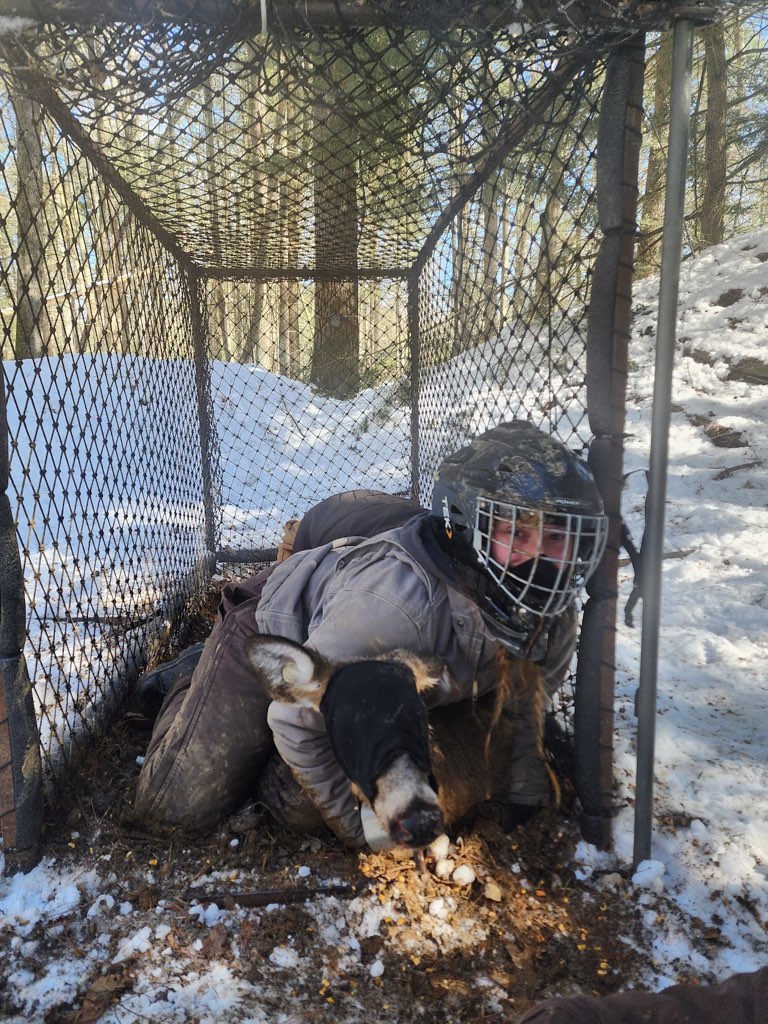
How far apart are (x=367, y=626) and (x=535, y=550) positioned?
1.59 ft

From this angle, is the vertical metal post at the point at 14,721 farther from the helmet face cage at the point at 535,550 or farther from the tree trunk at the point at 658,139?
the tree trunk at the point at 658,139

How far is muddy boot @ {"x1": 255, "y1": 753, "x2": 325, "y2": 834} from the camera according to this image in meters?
2.33

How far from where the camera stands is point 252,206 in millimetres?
3121

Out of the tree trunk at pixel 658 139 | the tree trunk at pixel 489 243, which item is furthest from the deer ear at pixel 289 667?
the tree trunk at pixel 658 139

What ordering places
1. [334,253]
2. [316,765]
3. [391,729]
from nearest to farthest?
1. [391,729]
2. [316,765]
3. [334,253]

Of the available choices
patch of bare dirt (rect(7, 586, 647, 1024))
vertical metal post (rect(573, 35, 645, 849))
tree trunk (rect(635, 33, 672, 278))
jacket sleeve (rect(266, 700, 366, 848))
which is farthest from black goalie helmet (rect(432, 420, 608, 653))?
tree trunk (rect(635, 33, 672, 278))

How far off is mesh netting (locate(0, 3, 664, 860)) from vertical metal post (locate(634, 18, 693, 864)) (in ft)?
0.44

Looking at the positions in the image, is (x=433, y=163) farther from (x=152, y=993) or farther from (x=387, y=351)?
(x=387, y=351)

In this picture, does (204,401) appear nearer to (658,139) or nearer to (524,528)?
(524,528)

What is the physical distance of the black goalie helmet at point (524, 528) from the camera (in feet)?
5.88

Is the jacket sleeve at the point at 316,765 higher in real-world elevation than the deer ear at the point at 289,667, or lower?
lower

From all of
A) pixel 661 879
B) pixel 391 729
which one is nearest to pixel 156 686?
pixel 391 729

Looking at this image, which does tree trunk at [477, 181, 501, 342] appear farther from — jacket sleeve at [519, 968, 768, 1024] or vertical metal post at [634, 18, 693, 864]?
jacket sleeve at [519, 968, 768, 1024]

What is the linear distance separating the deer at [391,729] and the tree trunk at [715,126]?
692 centimetres
